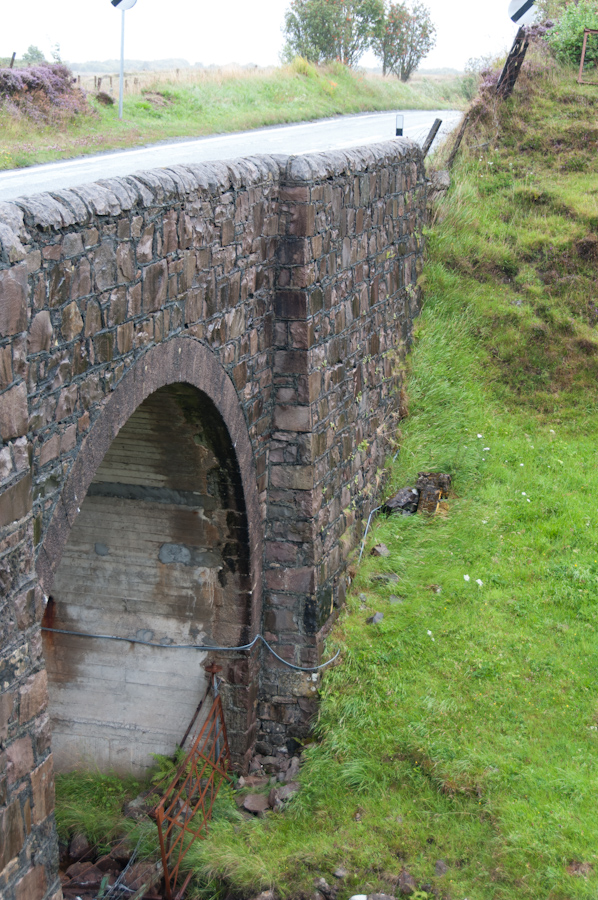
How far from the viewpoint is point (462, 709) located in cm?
747

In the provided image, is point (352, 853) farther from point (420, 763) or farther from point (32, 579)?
point (32, 579)

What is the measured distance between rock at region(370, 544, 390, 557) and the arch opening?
2.22m

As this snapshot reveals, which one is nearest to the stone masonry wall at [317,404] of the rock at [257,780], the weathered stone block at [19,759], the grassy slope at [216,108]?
the rock at [257,780]

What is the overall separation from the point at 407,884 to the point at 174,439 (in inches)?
144

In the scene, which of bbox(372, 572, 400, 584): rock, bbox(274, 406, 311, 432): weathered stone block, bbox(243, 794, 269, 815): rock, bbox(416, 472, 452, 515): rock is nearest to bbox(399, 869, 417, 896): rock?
bbox(243, 794, 269, 815): rock

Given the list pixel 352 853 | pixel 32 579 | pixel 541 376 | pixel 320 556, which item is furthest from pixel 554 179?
pixel 32 579

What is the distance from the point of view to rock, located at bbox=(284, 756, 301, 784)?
7.53 m

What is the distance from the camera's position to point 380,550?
957cm

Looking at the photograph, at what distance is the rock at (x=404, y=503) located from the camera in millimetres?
10320

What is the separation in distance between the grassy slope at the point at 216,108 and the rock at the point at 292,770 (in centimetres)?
662

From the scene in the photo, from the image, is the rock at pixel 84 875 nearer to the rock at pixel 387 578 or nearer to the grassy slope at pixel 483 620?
the grassy slope at pixel 483 620

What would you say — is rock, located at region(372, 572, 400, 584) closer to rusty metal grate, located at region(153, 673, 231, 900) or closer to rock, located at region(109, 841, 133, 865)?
rusty metal grate, located at region(153, 673, 231, 900)

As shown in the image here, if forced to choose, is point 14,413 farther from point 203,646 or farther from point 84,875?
point 84,875

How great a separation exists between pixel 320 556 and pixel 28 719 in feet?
14.2
